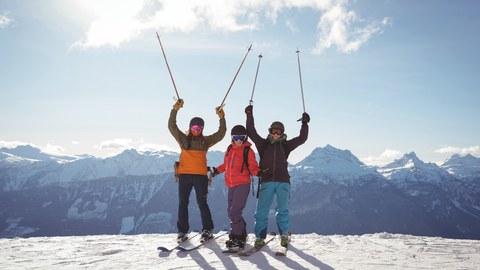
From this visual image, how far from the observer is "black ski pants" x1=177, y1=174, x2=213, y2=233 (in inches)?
357

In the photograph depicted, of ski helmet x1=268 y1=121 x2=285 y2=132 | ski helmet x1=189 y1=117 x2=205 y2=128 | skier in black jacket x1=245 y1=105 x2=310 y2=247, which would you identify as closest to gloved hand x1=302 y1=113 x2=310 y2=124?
skier in black jacket x1=245 y1=105 x2=310 y2=247

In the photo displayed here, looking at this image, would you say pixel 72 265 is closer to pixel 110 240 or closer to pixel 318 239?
pixel 110 240

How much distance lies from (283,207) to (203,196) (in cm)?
213

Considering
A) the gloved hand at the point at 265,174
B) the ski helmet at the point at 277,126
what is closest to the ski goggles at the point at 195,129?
the ski helmet at the point at 277,126

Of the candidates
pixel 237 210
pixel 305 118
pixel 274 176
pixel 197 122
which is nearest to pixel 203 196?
pixel 237 210

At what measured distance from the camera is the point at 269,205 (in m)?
8.21

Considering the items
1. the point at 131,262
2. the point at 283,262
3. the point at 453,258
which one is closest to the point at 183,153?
the point at 131,262

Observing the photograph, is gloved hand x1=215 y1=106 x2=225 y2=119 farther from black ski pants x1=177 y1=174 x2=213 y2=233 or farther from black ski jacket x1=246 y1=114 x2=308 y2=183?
black ski pants x1=177 y1=174 x2=213 y2=233

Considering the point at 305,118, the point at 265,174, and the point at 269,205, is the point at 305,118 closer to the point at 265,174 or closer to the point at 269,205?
the point at 265,174

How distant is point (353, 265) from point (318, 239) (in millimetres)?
3076

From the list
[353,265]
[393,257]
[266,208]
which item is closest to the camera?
[353,265]

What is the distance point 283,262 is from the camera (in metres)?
6.84

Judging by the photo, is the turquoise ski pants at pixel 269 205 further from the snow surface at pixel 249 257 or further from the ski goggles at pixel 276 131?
the ski goggles at pixel 276 131

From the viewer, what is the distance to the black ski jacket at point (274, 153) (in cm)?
820
